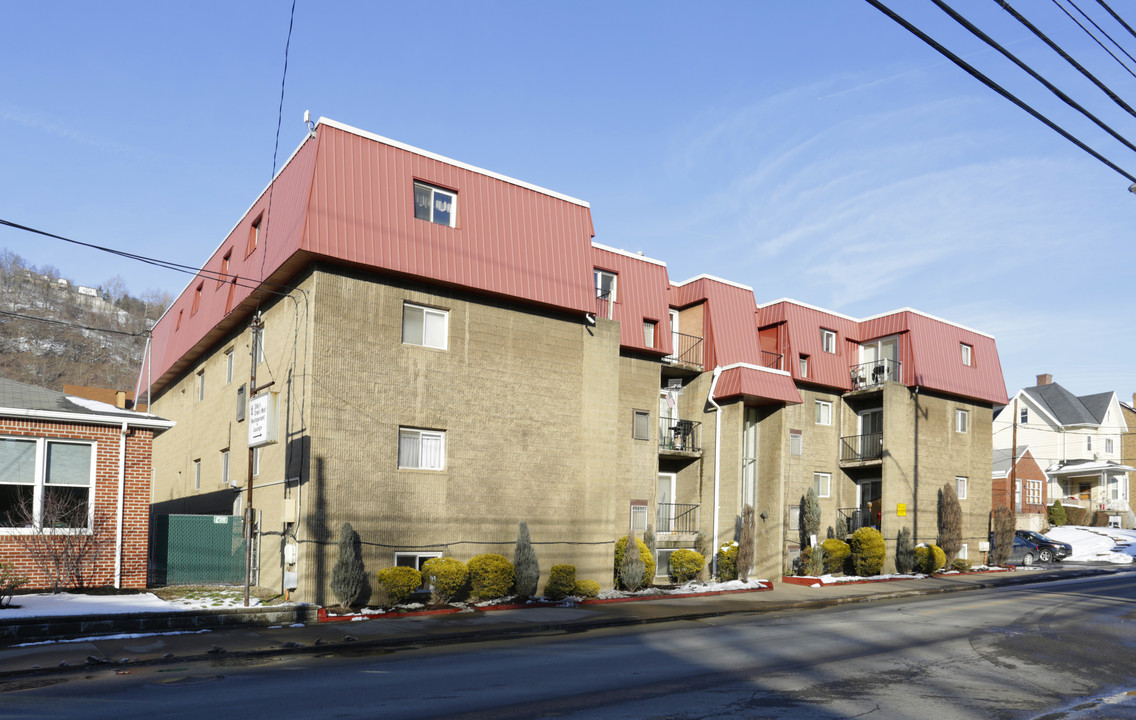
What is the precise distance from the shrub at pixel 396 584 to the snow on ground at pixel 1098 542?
128 ft

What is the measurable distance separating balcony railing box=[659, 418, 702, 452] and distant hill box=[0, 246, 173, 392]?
40.3 m

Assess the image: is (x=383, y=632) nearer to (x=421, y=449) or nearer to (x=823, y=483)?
(x=421, y=449)

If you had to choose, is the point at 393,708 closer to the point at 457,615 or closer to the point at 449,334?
the point at 457,615

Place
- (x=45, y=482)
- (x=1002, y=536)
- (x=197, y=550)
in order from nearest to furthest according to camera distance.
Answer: (x=45, y=482) → (x=197, y=550) → (x=1002, y=536)

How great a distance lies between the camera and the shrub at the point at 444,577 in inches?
769

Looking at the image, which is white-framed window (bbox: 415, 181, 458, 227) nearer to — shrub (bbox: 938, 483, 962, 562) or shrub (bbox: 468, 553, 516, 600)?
shrub (bbox: 468, 553, 516, 600)

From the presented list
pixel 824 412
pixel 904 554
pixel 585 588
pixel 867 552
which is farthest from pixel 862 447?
pixel 585 588

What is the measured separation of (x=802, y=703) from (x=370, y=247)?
44.0 ft

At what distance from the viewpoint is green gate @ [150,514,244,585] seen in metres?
21.1

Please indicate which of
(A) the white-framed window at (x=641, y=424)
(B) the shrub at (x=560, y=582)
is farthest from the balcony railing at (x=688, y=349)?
(B) the shrub at (x=560, y=582)

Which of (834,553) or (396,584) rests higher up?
(396,584)

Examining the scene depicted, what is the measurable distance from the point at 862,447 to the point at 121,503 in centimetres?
2651

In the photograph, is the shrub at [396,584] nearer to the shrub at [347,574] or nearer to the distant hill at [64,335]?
the shrub at [347,574]

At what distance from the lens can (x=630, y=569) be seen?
2394 cm
